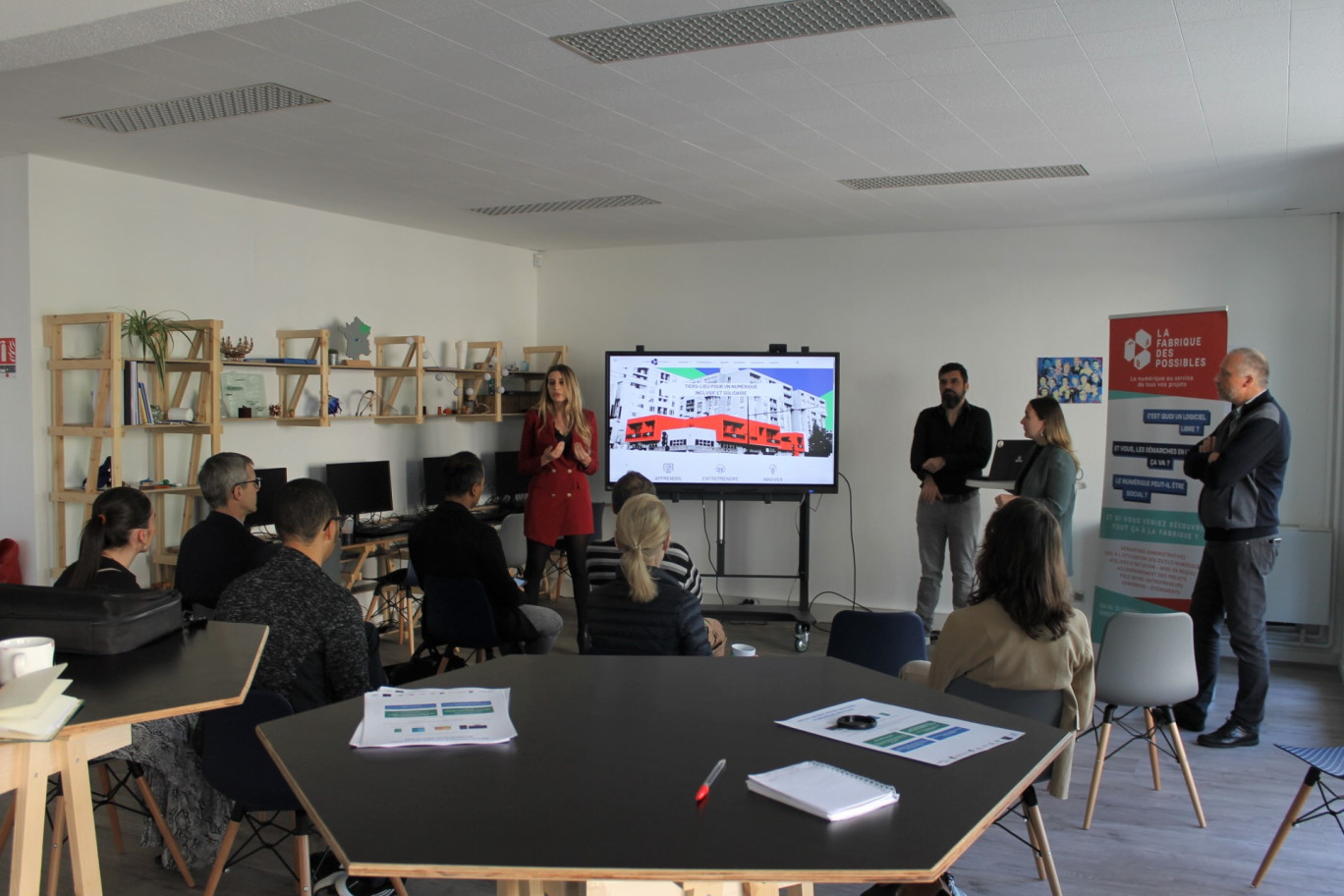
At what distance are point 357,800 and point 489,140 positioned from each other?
3582 millimetres

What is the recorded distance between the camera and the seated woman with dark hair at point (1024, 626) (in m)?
2.63

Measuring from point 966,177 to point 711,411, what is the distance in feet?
7.76

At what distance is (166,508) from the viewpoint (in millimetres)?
5176

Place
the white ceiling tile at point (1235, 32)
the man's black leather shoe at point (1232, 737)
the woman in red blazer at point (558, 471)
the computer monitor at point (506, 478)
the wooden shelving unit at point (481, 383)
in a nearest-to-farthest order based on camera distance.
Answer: the white ceiling tile at point (1235, 32), the man's black leather shoe at point (1232, 737), the woman in red blazer at point (558, 471), the wooden shelving unit at point (481, 383), the computer monitor at point (506, 478)

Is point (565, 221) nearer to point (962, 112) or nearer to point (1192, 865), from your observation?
point (962, 112)

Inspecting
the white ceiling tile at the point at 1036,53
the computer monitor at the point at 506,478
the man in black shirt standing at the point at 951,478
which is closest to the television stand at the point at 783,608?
the man in black shirt standing at the point at 951,478

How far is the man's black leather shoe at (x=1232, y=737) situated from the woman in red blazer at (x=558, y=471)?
3101mm

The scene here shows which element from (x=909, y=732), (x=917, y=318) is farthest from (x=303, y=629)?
(x=917, y=318)

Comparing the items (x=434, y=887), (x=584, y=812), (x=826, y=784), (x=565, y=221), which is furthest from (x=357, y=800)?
(x=565, y=221)

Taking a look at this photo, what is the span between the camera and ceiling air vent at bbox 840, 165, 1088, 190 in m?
5.02

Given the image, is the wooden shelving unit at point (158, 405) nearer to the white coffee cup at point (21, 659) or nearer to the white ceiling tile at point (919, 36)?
the white coffee cup at point (21, 659)

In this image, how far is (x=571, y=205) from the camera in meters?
6.11

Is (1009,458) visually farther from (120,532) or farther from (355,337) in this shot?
(120,532)

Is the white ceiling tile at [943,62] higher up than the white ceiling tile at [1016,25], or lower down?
higher up
